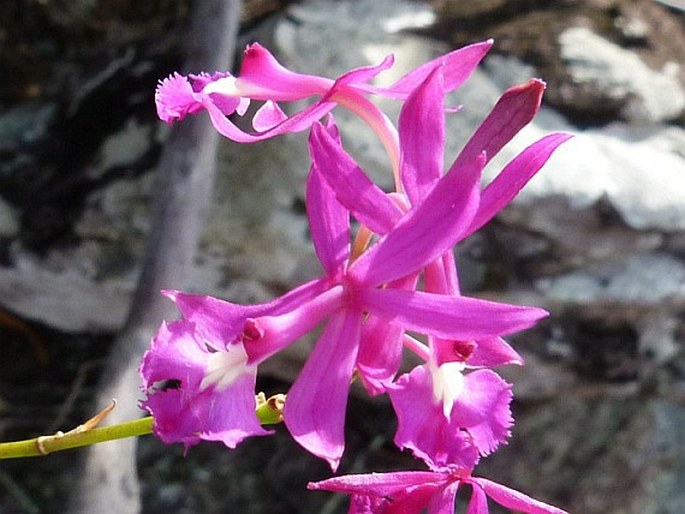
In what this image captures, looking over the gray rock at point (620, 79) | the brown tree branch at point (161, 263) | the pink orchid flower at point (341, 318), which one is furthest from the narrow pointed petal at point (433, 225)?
the gray rock at point (620, 79)

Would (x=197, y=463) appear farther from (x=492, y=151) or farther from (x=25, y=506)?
(x=492, y=151)

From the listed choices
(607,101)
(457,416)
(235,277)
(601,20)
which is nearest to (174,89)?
(457,416)

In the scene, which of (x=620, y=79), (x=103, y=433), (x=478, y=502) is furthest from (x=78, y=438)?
(x=620, y=79)

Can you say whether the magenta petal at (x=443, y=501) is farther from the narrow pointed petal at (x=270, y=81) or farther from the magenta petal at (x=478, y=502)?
the narrow pointed petal at (x=270, y=81)

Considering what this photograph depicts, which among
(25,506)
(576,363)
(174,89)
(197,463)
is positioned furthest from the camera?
(197,463)

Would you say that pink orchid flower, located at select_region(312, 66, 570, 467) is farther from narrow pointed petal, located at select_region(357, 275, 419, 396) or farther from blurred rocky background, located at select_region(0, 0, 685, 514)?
blurred rocky background, located at select_region(0, 0, 685, 514)

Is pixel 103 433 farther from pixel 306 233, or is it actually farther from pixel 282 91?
pixel 306 233
